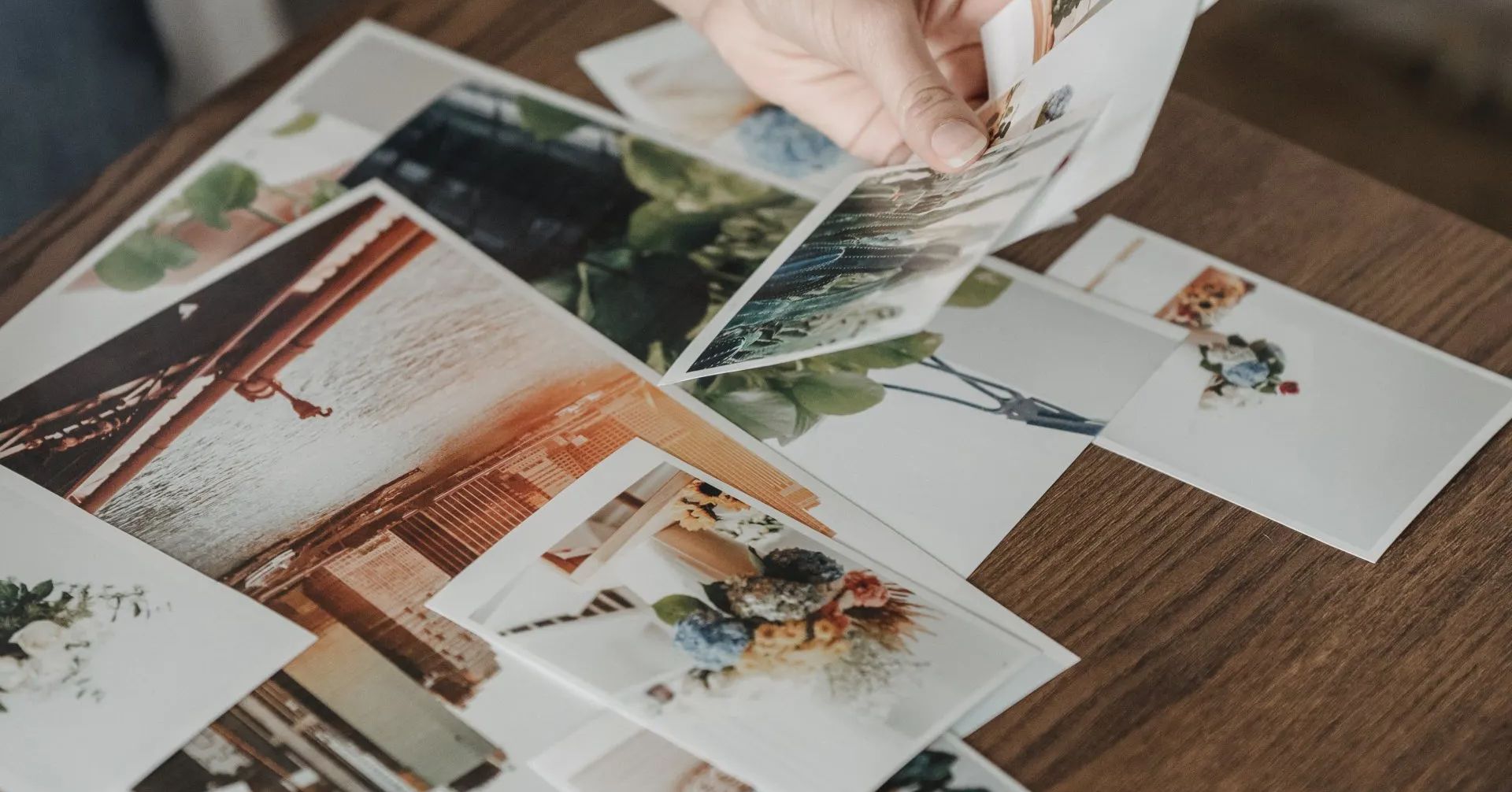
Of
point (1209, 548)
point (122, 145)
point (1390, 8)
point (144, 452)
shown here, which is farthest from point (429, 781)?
point (1390, 8)

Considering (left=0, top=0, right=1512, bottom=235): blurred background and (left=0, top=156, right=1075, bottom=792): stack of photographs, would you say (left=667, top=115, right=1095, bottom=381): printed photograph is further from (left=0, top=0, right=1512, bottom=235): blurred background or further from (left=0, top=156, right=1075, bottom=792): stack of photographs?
(left=0, top=0, right=1512, bottom=235): blurred background

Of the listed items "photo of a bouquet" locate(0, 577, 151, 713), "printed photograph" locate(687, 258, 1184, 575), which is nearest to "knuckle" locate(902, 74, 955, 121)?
"printed photograph" locate(687, 258, 1184, 575)

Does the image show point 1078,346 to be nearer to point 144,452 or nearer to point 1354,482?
point 1354,482

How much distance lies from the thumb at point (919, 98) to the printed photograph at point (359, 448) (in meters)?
0.21

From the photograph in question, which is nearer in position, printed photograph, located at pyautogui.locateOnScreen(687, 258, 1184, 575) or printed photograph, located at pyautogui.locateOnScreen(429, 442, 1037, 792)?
printed photograph, located at pyautogui.locateOnScreen(429, 442, 1037, 792)

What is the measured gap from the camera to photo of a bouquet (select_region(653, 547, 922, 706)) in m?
0.62

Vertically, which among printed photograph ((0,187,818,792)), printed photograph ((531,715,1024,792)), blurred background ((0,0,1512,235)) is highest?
blurred background ((0,0,1512,235))

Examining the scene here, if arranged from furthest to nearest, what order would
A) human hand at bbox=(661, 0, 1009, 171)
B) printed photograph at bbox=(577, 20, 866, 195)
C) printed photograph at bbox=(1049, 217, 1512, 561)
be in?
printed photograph at bbox=(577, 20, 866, 195) → human hand at bbox=(661, 0, 1009, 171) → printed photograph at bbox=(1049, 217, 1512, 561)

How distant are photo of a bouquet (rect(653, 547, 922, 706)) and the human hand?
0.29 m

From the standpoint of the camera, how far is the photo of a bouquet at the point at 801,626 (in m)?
0.62

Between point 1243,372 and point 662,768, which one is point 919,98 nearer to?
point 1243,372

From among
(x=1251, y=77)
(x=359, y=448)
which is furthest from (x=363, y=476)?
(x=1251, y=77)

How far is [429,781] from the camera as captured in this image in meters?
0.60

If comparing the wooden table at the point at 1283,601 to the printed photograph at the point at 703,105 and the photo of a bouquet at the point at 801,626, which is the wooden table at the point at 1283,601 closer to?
the photo of a bouquet at the point at 801,626
